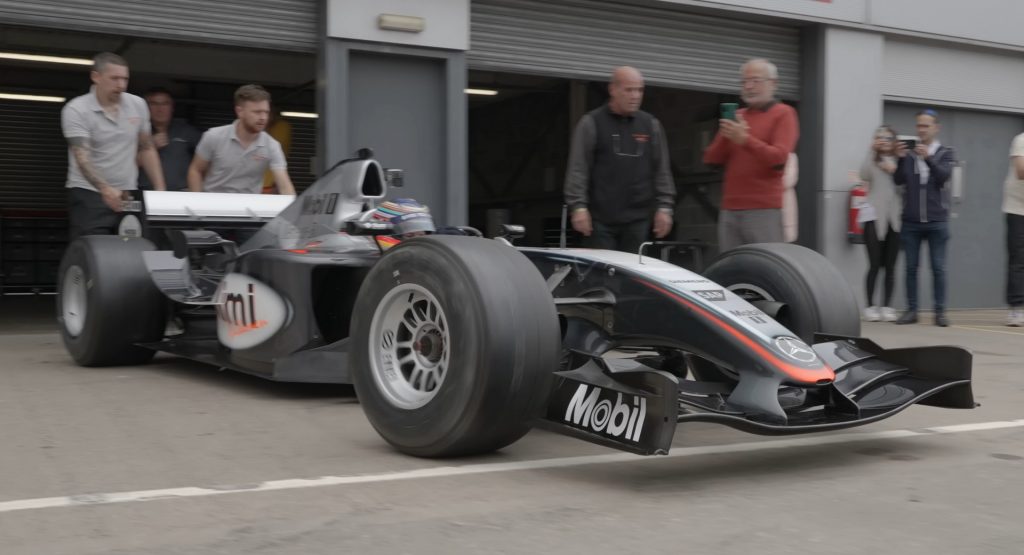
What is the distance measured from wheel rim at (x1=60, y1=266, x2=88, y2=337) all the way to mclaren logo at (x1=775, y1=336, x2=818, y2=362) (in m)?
3.92

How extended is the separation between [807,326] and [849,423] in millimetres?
1011

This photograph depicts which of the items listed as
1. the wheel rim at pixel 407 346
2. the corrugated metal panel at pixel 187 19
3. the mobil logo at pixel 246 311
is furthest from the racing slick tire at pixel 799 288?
the corrugated metal panel at pixel 187 19

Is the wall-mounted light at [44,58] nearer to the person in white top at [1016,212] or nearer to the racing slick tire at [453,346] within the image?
the person in white top at [1016,212]

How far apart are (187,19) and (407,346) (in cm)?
504

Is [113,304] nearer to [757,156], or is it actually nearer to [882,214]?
[757,156]

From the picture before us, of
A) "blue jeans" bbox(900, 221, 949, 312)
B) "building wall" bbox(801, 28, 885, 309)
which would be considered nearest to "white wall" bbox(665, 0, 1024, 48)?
"building wall" bbox(801, 28, 885, 309)

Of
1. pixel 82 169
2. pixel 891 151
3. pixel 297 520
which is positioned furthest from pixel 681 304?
pixel 891 151

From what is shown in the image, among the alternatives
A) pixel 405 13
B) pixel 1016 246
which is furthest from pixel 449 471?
pixel 1016 246

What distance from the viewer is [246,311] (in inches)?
193

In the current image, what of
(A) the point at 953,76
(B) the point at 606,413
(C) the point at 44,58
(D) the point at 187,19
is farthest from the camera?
(C) the point at 44,58

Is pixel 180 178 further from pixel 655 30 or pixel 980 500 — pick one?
pixel 980 500

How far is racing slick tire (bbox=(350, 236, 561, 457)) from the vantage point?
124 inches

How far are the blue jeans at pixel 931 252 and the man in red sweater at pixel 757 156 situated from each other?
3370 mm

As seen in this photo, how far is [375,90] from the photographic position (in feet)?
27.2
